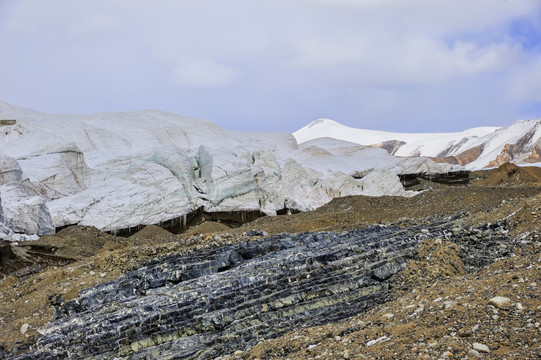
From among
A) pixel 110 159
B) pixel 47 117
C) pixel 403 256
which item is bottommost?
pixel 403 256

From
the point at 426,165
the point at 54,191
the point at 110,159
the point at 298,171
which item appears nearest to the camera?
the point at 54,191

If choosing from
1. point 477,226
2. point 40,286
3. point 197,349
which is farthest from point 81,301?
point 477,226

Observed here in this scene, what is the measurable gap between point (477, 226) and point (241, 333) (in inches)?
214

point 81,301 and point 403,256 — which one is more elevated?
point 403,256

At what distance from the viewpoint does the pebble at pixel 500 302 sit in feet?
18.5

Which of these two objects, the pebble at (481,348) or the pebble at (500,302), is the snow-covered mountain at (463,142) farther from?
the pebble at (481,348)

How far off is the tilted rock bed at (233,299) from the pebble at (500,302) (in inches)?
96.4

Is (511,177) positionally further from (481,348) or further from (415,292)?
(481,348)

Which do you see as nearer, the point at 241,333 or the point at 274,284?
the point at 241,333

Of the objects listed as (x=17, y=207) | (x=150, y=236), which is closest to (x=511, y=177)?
(x=150, y=236)

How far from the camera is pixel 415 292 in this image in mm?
7566

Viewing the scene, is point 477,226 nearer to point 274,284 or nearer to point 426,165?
point 274,284

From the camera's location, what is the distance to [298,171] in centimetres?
3106

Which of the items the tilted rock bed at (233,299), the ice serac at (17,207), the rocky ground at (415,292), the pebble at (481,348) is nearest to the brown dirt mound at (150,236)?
the rocky ground at (415,292)
